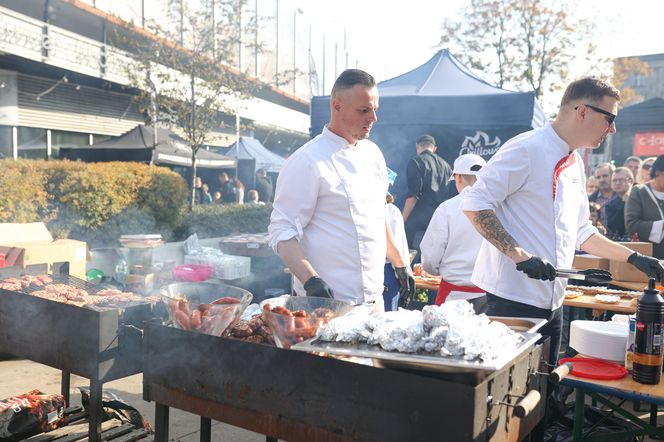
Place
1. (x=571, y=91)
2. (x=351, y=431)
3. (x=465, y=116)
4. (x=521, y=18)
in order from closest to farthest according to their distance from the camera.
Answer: (x=351, y=431)
(x=571, y=91)
(x=465, y=116)
(x=521, y=18)

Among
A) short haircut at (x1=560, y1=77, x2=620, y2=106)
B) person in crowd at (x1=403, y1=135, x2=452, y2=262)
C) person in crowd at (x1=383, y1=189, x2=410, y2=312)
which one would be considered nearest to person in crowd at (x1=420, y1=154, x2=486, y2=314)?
person in crowd at (x1=383, y1=189, x2=410, y2=312)

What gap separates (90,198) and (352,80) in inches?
254

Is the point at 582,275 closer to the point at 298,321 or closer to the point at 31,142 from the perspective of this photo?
the point at 298,321

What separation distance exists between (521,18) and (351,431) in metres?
18.8

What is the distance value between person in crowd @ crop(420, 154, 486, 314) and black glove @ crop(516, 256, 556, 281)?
1.52m

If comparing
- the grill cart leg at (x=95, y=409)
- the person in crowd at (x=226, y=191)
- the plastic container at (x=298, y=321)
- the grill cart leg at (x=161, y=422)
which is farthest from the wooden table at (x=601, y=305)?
the person in crowd at (x=226, y=191)

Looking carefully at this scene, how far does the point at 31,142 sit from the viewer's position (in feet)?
44.5

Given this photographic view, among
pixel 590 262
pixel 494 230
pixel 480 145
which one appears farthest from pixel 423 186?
pixel 494 230

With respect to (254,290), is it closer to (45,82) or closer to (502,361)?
(502,361)

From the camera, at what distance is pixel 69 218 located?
7660 mm

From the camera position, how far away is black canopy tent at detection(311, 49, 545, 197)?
679 centimetres

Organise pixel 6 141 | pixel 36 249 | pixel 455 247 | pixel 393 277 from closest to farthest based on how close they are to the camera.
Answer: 1. pixel 455 247
2. pixel 36 249
3. pixel 393 277
4. pixel 6 141

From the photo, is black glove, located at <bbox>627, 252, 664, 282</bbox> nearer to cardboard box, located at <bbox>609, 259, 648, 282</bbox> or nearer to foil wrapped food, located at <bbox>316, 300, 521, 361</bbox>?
foil wrapped food, located at <bbox>316, 300, 521, 361</bbox>

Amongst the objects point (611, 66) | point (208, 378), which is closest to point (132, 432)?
point (208, 378)
